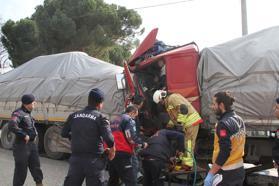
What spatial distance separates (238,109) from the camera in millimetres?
7750

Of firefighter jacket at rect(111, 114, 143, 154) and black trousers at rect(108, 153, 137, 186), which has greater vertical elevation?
firefighter jacket at rect(111, 114, 143, 154)

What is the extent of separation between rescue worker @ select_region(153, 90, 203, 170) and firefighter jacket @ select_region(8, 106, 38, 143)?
2510 millimetres

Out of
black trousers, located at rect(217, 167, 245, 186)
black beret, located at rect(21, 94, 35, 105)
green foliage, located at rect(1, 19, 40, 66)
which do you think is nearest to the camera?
black trousers, located at rect(217, 167, 245, 186)

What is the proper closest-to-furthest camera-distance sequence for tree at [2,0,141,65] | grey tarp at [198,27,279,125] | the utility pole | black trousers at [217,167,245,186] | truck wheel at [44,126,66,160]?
black trousers at [217,167,245,186] → grey tarp at [198,27,279,125] → truck wheel at [44,126,66,160] → the utility pole → tree at [2,0,141,65]

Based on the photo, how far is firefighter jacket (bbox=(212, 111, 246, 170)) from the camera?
4.76 m

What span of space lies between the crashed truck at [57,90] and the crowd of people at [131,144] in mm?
2502

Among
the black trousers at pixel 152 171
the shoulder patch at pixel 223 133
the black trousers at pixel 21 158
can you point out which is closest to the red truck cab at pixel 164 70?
the black trousers at pixel 152 171

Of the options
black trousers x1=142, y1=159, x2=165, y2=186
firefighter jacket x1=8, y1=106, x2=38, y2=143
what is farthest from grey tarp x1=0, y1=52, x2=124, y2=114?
black trousers x1=142, y1=159, x2=165, y2=186

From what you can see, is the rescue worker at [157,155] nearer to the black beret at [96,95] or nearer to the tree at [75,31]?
the black beret at [96,95]

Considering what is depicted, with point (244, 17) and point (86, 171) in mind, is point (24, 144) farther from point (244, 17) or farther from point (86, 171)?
point (244, 17)

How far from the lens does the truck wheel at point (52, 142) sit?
479 inches

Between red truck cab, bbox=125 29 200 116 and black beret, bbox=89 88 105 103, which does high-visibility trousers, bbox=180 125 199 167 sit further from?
black beret, bbox=89 88 105 103

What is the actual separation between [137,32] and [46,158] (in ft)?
82.5

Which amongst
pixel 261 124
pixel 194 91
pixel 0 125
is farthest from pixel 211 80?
pixel 0 125
